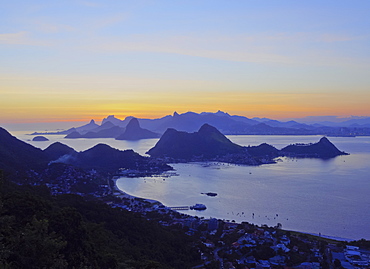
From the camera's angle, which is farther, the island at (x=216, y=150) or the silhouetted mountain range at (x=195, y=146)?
the silhouetted mountain range at (x=195, y=146)

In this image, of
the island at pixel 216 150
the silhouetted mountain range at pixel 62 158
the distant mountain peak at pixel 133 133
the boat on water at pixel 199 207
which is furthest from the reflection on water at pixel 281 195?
the distant mountain peak at pixel 133 133

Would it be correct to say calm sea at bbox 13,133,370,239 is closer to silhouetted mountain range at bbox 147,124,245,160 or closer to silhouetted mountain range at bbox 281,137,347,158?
silhouetted mountain range at bbox 147,124,245,160

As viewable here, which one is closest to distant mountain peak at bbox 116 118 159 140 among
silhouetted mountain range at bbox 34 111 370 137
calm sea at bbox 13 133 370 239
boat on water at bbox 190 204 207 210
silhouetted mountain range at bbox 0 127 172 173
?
silhouetted mountain range at bbox 34 111 370 137

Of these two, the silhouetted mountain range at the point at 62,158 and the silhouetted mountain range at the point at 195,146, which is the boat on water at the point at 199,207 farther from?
the silhouetted mountain range at the point at 195,146

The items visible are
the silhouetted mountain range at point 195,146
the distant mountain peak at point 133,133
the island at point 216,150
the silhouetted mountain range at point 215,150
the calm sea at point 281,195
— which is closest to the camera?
the calm sea at point 281,195

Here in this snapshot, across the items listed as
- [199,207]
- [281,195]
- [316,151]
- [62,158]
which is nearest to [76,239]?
[199,207]

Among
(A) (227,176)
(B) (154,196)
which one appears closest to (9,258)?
(B) (154,196)
